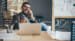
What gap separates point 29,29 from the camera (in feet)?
4.09

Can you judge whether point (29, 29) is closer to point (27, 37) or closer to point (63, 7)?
point (27, 37)

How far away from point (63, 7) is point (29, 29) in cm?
Answer: 33

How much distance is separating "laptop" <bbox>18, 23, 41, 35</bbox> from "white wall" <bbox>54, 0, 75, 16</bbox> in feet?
0.61

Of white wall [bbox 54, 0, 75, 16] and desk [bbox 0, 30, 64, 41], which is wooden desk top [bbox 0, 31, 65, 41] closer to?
desk [bbox 0, 30, 64, 41]

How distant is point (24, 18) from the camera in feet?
4.16

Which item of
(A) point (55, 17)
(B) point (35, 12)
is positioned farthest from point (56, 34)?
(B) point (35, 12)

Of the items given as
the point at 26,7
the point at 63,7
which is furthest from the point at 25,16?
the point at 63,7

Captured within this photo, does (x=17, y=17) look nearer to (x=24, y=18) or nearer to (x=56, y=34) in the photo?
(x=24, y=18)

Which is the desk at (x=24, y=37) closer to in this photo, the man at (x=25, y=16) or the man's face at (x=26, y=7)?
the man at (x=25, y=16)

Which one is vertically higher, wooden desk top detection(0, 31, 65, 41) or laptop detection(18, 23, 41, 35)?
laptop detection(18, 23, 41, 35)

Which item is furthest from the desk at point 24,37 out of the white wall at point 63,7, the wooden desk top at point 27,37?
the white wall at point 63,7

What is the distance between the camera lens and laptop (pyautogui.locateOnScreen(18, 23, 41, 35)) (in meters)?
1.24

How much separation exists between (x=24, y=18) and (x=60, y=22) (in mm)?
300

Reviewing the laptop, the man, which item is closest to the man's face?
the man
